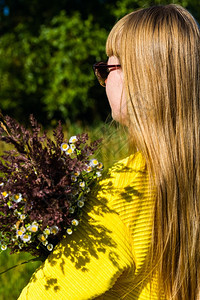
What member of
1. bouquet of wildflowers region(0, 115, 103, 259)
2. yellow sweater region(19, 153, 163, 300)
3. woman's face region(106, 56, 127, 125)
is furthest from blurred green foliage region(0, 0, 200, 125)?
yellow sweater region(19, 153, 163, 300)

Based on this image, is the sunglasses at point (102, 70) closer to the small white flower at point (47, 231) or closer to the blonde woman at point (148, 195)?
the blonde woman at point (148, 195)

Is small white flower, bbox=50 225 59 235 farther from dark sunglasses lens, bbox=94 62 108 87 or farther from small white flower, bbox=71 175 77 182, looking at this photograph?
dark sunglasses lens, bbox=94 62 108 87

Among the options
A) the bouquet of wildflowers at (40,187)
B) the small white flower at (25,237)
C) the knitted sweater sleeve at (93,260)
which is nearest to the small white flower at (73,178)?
the bouquet of wildflowers at (40,187)

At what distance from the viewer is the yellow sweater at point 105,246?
1290mm

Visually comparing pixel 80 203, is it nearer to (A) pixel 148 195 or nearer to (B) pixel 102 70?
(A) pixel 148 195

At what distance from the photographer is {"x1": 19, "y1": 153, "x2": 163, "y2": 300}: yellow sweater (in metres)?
1.29

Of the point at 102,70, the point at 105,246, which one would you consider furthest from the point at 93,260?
the point at 102,70

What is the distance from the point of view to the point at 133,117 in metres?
1.44

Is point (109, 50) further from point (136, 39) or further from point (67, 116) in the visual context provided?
point (67, 116)

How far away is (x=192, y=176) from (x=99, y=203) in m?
0.36

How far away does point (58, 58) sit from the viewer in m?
6.38

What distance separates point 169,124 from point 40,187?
49cm

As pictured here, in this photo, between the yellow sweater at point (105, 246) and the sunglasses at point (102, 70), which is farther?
the sunglasses at point (102, 70)

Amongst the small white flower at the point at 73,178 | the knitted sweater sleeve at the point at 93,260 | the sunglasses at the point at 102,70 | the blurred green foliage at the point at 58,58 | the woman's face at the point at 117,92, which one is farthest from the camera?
the blurred green foliage at the point at 58,58
